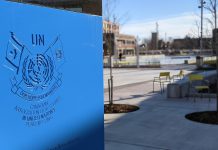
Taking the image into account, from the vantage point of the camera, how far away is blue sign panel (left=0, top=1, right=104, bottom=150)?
357cm

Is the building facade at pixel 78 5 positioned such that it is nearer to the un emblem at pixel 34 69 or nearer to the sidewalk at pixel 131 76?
the un emblem at pixel 34 69

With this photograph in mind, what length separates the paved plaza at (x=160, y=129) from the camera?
6996mm

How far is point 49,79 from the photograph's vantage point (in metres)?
4.07

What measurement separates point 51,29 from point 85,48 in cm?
77

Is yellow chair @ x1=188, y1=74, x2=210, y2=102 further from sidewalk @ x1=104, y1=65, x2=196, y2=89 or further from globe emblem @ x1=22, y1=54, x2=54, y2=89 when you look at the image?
globe emblem @ x1=22, y1=54, x2=54, y2=89

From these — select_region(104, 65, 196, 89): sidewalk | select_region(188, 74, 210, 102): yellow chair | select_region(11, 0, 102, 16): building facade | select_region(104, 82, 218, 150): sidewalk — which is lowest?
select_region(104, 82, 218, 150): sidewalk

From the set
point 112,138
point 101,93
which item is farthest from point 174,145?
point 101,93

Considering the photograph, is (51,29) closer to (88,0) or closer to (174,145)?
(88,0)


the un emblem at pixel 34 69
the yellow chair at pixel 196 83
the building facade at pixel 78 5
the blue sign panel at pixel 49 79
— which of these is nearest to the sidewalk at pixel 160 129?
the yellow chair at pixel 196 83

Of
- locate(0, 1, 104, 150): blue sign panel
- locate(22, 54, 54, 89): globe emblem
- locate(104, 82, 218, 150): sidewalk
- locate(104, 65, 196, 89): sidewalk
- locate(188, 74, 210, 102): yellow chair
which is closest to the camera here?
locate(0, 1, 104, 150): blue sign panel

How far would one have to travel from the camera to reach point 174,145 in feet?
22.9

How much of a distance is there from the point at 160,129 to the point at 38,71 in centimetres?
493

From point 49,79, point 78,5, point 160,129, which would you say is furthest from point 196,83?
point 49,79

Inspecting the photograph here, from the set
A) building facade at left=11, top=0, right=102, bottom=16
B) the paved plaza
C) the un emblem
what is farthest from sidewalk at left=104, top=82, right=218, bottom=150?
the un emblem
